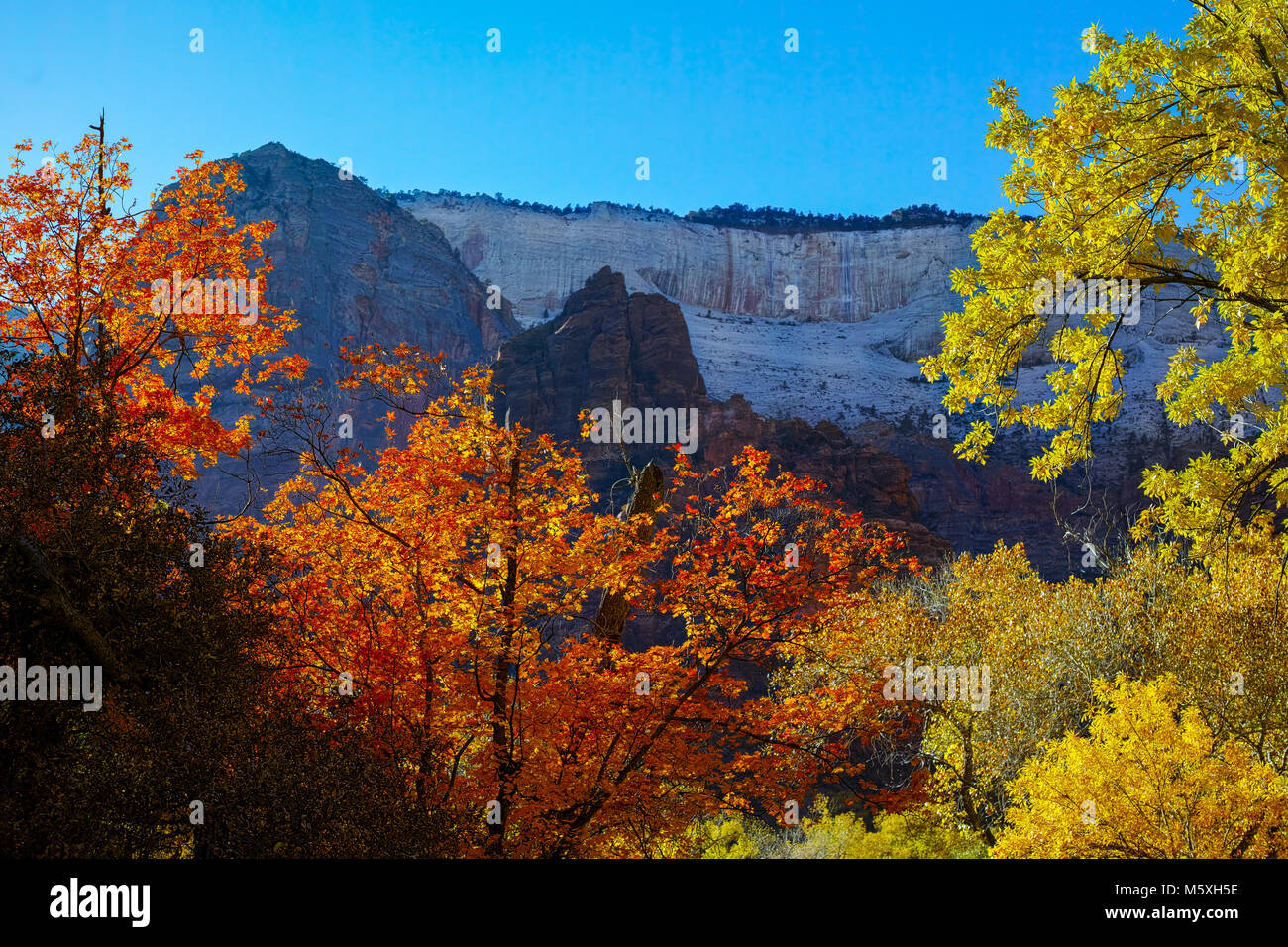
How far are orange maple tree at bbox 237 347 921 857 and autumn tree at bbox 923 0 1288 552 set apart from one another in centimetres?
313

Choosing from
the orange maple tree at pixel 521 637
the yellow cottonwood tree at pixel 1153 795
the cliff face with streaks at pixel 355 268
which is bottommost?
the yellow cottonwood tree at pixel 1153 795

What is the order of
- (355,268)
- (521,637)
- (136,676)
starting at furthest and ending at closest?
1. (355,268)
2. (521,637)
3. (136,676)

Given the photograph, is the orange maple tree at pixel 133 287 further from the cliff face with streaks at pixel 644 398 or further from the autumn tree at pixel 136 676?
the cliff face with streaks at pixel 644 398

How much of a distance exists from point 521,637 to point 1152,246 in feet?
26.5

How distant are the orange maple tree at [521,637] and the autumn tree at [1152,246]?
123 inches

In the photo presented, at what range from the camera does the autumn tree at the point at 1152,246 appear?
8.23m

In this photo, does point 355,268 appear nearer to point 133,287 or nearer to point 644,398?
point 644,398

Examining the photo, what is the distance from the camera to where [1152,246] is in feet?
31.7

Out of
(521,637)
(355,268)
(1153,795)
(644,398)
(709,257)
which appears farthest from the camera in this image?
(709,257)

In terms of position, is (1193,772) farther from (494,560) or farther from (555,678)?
(494,560)

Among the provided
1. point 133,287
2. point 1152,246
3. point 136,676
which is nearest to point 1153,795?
point 1152,246

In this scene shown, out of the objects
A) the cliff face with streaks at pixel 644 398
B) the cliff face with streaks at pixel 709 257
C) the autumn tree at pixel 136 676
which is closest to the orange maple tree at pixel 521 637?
the autumn tree at pixel 136 676

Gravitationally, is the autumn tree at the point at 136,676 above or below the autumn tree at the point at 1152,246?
below

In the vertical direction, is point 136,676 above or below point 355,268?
below
